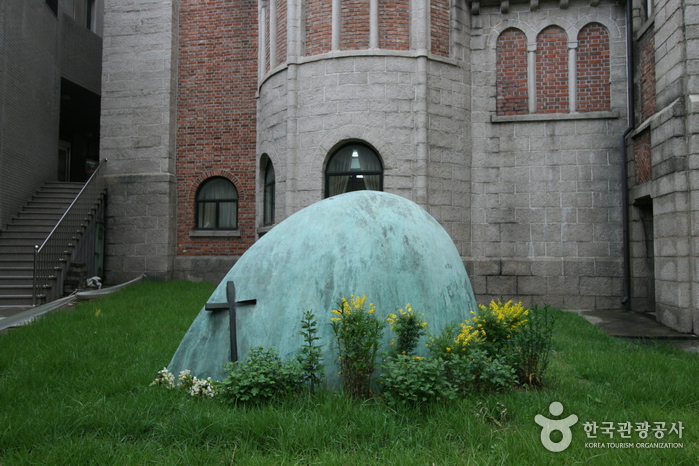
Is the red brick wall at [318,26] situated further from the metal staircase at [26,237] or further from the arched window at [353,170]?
the metal staircase at [26,237]

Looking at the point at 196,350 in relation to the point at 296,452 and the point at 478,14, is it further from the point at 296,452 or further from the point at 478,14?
the point at 478,14

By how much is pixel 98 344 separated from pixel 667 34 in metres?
10.6

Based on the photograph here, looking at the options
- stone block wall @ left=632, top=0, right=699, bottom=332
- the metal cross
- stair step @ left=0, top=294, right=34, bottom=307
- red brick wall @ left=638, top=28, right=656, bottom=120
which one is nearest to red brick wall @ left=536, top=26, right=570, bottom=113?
red brick wall @ left=638, top=28, right=656, bottom=120

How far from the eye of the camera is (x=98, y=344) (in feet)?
21.2

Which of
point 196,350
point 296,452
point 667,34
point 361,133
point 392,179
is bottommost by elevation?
point 296,452

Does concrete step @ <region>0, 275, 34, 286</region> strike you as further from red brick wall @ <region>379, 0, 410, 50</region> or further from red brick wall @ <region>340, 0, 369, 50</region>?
red brick wall @ <region>379, 0, 410, 50</region>

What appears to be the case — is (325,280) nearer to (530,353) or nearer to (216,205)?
(530,353)

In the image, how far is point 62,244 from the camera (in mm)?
12555

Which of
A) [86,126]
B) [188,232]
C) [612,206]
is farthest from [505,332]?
[86,126]

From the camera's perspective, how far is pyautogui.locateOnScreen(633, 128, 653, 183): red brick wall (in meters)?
10.6

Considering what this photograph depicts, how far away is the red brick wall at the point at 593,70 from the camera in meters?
12.3

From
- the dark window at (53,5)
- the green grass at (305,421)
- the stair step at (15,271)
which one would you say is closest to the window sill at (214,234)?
the stair step at (15,271)

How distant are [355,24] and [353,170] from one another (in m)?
3.41

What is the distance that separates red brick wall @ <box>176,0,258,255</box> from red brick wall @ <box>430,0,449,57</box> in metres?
5.47
